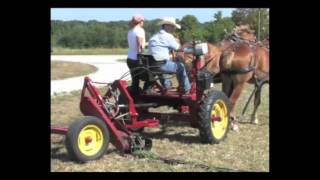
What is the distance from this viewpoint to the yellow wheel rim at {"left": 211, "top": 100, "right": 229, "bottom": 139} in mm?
8391

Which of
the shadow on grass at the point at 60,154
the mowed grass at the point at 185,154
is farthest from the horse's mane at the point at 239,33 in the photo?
the shadow on grass at the point at 60,154

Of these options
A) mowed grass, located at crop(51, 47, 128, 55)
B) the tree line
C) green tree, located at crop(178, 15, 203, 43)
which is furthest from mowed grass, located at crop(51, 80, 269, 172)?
mowed grass, located at crop(51, 47, 128, 55)

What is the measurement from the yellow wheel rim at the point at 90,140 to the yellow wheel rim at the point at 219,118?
192 cm

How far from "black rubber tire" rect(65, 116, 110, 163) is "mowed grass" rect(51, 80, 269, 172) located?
0.29 feet

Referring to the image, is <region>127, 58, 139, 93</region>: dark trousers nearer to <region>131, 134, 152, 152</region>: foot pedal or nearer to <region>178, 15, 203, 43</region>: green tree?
<region>131, 134, 152, 152</region>: foot pedal

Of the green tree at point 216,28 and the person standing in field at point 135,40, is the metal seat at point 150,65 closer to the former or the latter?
the person standing in field at point 135,40

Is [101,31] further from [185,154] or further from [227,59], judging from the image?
[185,154]

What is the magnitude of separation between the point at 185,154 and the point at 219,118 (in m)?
1.03

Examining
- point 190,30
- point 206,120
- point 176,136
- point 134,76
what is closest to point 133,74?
point 134,76

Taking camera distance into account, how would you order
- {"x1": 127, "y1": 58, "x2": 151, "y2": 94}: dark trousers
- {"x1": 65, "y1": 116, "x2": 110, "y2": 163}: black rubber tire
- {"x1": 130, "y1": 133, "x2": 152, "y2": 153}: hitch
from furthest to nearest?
{"x1": 127, "y1": 58, "x2": 151, "y2": 94}: dark trousers, {"x1": 130, "y1": 133, "x2": 152, "y2": 153}: hitch, {"x1": 65, "y1": 116, "x2": 110, "y2": 163}: black rubber tire

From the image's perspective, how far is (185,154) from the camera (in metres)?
7.69
